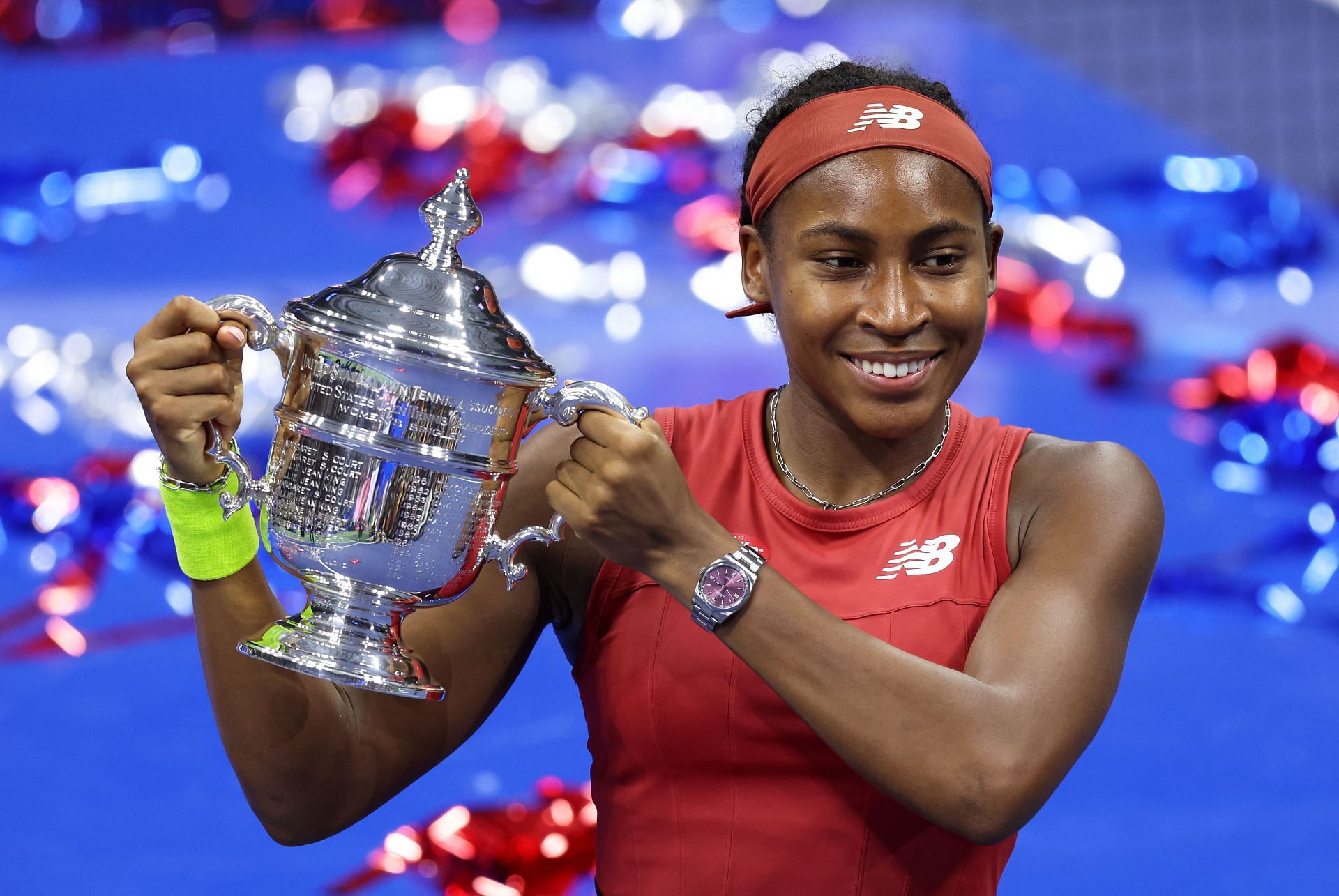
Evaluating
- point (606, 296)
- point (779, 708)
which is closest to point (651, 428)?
point (779, 708)

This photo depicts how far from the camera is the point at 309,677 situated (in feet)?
4.50

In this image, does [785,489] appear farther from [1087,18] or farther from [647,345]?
[1087,18]

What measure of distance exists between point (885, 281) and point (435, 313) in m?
0.38

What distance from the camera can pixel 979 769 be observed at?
45.9 inches

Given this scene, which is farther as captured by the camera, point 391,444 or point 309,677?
point 309,677

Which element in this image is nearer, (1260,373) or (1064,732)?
(1064,732)

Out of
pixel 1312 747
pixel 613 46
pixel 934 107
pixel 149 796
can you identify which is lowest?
pixel 149 796

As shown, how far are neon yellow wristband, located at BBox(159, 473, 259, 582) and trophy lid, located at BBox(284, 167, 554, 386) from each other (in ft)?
0.57

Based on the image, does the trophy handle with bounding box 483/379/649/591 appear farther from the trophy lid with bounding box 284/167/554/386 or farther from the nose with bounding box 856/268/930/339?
the nose with bounding box 856/268/930/339

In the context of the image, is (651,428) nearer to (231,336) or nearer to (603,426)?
(603,426)

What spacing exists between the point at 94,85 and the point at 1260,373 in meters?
4.23

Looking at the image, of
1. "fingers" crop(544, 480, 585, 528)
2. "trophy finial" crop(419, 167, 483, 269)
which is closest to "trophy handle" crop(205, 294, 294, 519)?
"trophy finial" crop(419, 167, 483, 269)

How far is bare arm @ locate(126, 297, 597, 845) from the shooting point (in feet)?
4.04

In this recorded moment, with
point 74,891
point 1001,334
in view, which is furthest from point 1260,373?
point 74,891
